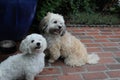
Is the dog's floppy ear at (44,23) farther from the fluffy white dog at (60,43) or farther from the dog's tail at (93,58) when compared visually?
the dog's tail at (93,58)

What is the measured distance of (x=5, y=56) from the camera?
9.11 feet

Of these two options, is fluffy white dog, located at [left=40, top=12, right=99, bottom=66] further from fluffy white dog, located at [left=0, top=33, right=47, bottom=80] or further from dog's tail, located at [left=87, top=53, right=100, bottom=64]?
fluffy white dog, located at [left=0, top=33, right=47, bottom=80]

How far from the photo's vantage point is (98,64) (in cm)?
300

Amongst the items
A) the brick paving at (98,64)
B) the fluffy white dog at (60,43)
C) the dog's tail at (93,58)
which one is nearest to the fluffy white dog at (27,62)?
the brick paving at (98,64)

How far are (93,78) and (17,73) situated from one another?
895 millimetres

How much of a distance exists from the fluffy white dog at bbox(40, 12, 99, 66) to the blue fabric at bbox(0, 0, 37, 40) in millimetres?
238

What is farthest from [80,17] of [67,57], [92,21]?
[67,57]

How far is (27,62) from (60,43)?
0.61m

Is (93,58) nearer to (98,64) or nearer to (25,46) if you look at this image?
(98,64)

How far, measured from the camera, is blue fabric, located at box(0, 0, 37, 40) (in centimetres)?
275

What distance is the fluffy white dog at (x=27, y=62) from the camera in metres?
2.29

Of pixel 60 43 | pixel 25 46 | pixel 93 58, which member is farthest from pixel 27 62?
pixel 93 58

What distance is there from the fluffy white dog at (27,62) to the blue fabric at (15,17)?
621 millimetres

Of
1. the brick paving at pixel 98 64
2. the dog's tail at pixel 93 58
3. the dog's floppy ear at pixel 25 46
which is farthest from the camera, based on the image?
the dog's tail at pixel 93 58
